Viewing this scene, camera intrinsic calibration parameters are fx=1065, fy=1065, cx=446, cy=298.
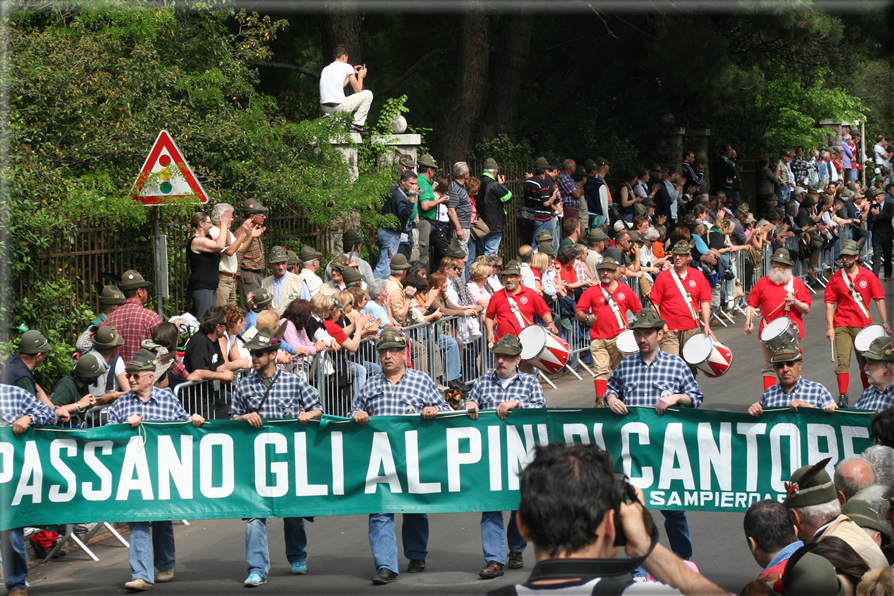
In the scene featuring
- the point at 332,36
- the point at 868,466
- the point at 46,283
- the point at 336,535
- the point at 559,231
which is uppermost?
the point at 332,36

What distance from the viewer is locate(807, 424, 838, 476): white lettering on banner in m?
7.81

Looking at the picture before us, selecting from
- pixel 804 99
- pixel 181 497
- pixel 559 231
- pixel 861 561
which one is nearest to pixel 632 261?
pixel 559 231

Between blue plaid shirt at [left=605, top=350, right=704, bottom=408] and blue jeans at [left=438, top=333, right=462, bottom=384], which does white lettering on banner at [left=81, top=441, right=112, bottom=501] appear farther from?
blue jeans at [left=438, top=333, right=462, bottom=384]

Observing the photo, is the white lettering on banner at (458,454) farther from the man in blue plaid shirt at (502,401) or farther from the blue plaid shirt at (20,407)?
the blue plaid shirt at (20,407)

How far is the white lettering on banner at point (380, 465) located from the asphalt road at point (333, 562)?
69 centimetres

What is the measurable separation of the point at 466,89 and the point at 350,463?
49.9 ft

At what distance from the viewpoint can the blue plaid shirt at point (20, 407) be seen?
8078 mm

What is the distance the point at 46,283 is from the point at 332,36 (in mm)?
9576

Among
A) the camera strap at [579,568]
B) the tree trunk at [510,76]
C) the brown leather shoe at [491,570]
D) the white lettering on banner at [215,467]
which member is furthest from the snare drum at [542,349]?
the tree trunk at [510,76]

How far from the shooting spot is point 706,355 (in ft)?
35.7

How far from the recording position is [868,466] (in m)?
5.85

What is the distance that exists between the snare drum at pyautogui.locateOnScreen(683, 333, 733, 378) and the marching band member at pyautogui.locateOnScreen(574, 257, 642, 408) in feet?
6.09

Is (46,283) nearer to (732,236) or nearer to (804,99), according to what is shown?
(732,236)

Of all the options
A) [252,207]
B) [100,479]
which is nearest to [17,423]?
[100,479]
